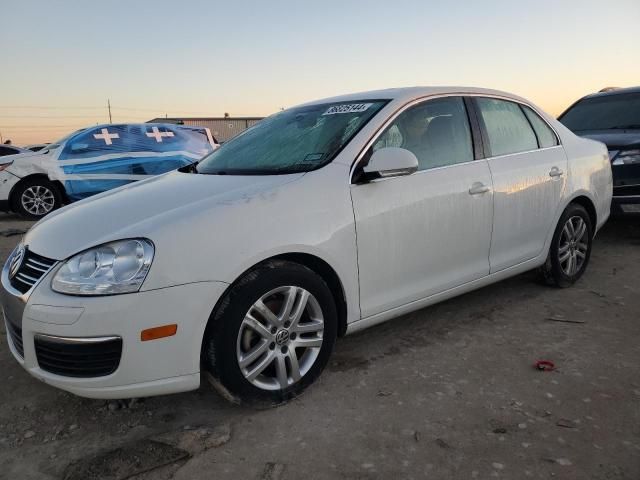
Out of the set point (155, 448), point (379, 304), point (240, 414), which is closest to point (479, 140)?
point (379, 304)

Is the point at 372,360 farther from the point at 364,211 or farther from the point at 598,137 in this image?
the point at 598,137

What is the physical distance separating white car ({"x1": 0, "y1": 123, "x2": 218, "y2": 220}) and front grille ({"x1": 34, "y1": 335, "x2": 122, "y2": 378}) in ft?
22.4

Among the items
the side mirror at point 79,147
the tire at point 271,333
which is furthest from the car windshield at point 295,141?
the side mirror at point 79,147

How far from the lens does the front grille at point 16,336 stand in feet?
7.75

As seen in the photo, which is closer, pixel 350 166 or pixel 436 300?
pixel 350 166

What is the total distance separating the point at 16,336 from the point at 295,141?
5.90 ft

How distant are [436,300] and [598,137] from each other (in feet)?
13.4

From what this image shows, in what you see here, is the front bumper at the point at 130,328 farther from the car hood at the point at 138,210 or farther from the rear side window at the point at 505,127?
the rear side window at the point at 505,127

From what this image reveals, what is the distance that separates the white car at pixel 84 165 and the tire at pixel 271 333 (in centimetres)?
661

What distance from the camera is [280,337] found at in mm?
2521

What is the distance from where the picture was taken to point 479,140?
345cm

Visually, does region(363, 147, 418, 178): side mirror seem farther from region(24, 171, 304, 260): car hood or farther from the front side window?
region(24, 171, 304, 260): car hood

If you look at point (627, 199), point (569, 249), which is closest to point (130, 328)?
point (569, 249)

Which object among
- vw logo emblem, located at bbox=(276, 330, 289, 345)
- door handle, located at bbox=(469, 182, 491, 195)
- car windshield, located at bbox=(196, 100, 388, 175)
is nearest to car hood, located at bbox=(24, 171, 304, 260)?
car windshield, located at bbox=(196, 100, 388, 175)
